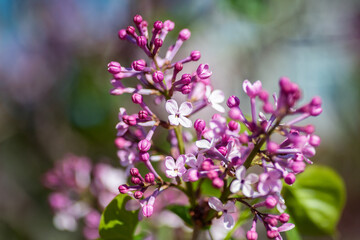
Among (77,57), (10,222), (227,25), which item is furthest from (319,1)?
(10,222)

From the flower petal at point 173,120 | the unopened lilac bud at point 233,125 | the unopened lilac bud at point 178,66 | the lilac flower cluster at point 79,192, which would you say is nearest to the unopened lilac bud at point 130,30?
the unopened lilac bud at point 178,66

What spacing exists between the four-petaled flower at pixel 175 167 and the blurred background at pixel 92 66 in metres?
1.55

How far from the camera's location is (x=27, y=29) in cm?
408

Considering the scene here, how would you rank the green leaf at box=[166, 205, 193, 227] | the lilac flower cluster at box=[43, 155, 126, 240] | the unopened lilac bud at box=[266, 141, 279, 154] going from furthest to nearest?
the lilac flower cluster at box=[43, 155, 126, 240] < the green leaf at box=[166, 205, 193, 227] < the unopened lilac bud at box=[266, 141, 279, 154]

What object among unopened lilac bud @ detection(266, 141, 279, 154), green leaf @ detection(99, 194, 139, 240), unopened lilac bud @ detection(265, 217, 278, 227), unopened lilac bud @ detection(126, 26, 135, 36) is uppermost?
unopened lilac bud @ detection(126, 26, 135, 36)

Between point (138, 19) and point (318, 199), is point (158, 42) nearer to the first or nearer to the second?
point (138, 19)

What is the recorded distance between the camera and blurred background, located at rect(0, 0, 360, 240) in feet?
10.1

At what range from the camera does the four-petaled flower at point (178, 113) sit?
3.05 feet

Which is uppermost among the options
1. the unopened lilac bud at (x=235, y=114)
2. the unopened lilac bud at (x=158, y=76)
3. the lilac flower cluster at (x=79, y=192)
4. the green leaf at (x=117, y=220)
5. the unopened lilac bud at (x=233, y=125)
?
the unopened lilac bud at (x=158, y=76)

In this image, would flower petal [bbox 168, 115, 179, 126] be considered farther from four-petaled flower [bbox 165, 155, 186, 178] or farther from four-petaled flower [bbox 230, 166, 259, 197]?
four-petaled flower [bbox 230, 166, 259, 197]

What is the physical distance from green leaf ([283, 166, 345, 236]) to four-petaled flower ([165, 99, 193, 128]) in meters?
0.61

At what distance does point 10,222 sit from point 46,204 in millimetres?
364

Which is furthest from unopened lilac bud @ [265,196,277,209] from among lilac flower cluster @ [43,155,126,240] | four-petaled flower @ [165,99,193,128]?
lilac flower cluster @ [43,155,126,240]

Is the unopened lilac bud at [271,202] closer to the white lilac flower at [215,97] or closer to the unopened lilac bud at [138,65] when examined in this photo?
the white lilac flower at [215,97]
